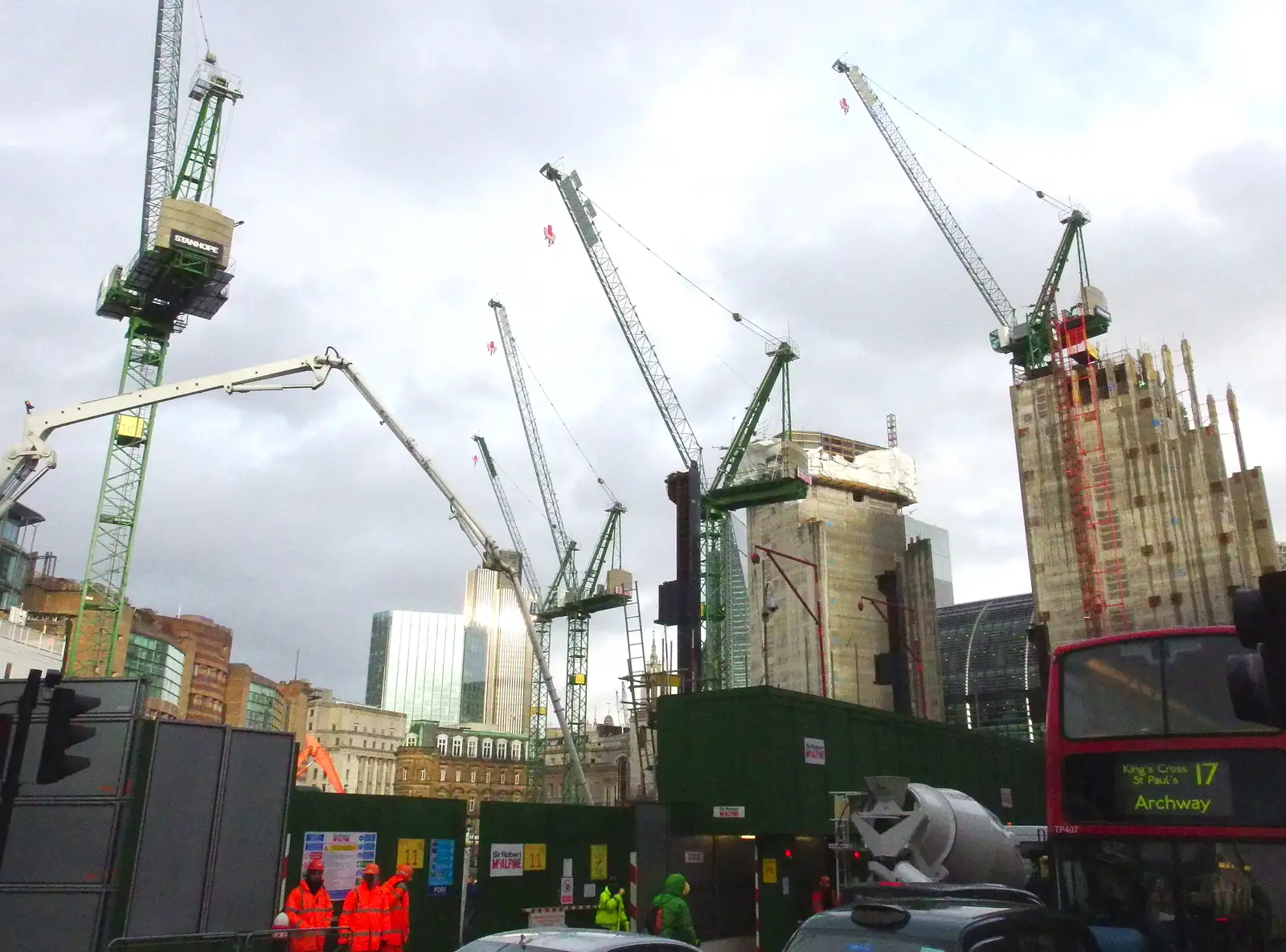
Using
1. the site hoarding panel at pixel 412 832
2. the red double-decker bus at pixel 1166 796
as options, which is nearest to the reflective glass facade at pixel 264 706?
the site hoarding panel at pixel 412 832

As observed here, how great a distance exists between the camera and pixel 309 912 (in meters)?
11.1

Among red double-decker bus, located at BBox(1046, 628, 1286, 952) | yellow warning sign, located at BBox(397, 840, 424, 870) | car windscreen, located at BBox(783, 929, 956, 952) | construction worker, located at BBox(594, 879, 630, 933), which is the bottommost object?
construction worker, located at BBox(594, 879, 630, 933)

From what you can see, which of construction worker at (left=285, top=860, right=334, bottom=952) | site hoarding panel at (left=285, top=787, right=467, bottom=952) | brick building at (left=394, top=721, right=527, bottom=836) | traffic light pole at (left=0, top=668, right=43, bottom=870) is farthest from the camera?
brick building at (left=394, top=721, right=527, bottom=836)

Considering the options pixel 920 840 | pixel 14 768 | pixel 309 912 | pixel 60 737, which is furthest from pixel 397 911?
pixel 920 840

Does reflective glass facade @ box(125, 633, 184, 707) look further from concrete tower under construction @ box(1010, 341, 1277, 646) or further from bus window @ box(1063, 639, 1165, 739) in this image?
bus window @ box(1063, 639, 1165, 739)

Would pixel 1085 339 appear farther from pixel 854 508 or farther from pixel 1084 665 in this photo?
pixel 1084 665

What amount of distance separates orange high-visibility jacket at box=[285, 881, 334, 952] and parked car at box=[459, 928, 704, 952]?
16.9 ft

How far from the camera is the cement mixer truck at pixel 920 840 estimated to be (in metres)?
14.7

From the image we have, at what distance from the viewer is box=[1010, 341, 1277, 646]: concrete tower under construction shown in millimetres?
57094

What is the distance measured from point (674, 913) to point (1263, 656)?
824 cm

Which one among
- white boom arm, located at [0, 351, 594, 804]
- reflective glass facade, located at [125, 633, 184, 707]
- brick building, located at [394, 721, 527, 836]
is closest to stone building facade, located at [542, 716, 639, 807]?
brick building, located at [394, 721, 527, 836]

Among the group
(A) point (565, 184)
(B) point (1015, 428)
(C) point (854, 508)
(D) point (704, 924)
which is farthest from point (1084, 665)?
(C) point (854, 508)

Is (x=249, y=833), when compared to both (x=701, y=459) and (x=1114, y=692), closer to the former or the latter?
(x=1114, y=692)

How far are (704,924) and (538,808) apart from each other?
4322 millimetres
